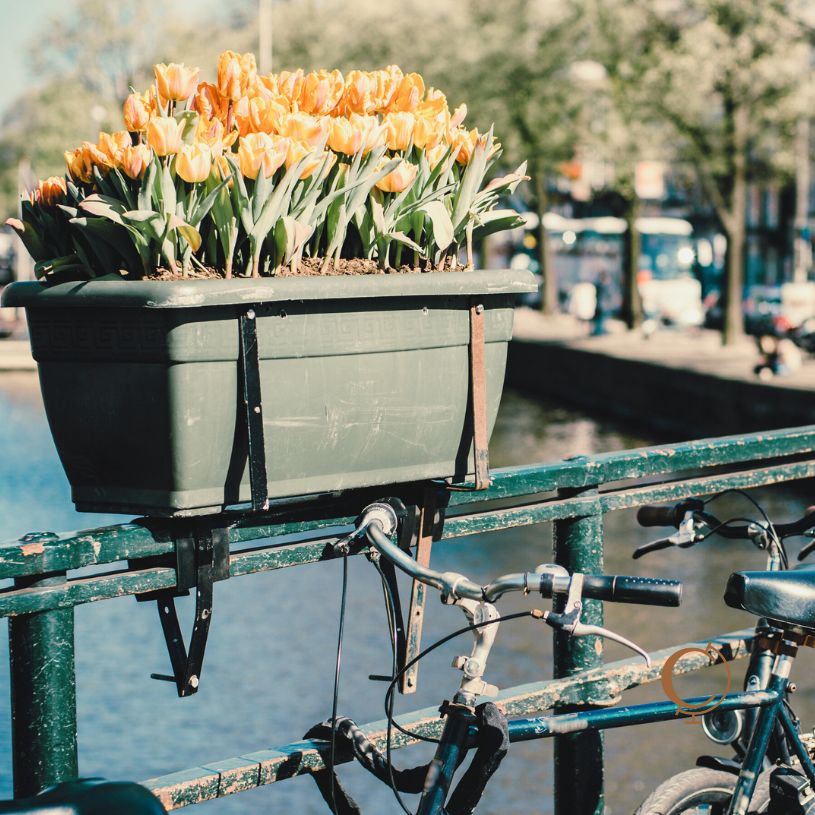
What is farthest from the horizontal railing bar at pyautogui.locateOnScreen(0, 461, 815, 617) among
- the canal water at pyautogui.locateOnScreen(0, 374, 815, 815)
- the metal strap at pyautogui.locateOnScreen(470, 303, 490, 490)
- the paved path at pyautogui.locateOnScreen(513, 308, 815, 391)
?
the paved path at pyautogui.locateOnScreen(513, 308, 815, 391)

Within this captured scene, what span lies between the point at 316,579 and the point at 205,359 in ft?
30.4

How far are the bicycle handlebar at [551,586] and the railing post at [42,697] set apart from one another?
48 cm

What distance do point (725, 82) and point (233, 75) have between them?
22.8 m

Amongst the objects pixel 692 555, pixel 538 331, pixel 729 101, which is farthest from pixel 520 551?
pixel 538 331

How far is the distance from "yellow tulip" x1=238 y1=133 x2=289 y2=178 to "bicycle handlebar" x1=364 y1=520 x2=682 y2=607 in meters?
0.54

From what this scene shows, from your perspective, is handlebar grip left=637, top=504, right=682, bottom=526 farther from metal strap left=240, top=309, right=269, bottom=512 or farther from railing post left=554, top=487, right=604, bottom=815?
metal strap left=240, top=309, right=269, bottom=512

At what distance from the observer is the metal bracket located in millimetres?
1995

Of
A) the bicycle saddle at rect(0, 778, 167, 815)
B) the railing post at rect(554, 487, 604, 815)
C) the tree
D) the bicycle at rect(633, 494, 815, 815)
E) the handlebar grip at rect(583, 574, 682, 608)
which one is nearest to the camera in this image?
the bicycle saddle at rect(0, 778, 167, 815)

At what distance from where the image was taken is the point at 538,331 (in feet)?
104

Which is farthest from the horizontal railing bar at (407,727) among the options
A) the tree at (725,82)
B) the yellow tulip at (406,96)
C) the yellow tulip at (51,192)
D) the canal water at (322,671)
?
the tree at (725,82)

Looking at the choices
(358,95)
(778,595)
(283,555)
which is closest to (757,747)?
(778,595)

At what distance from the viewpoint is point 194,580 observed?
2012mm

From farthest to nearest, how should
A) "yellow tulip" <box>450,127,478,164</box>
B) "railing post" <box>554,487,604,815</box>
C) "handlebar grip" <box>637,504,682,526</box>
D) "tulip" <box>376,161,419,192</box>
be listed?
1. "handlebar grip" <box>637,504,682,526</box>
2. "railing post" <box>554,487,604,815</box>
3. "yellow tulip" <box>450,127,478,164</box>
4. "tulip" <box>376,161,419,192</box>
